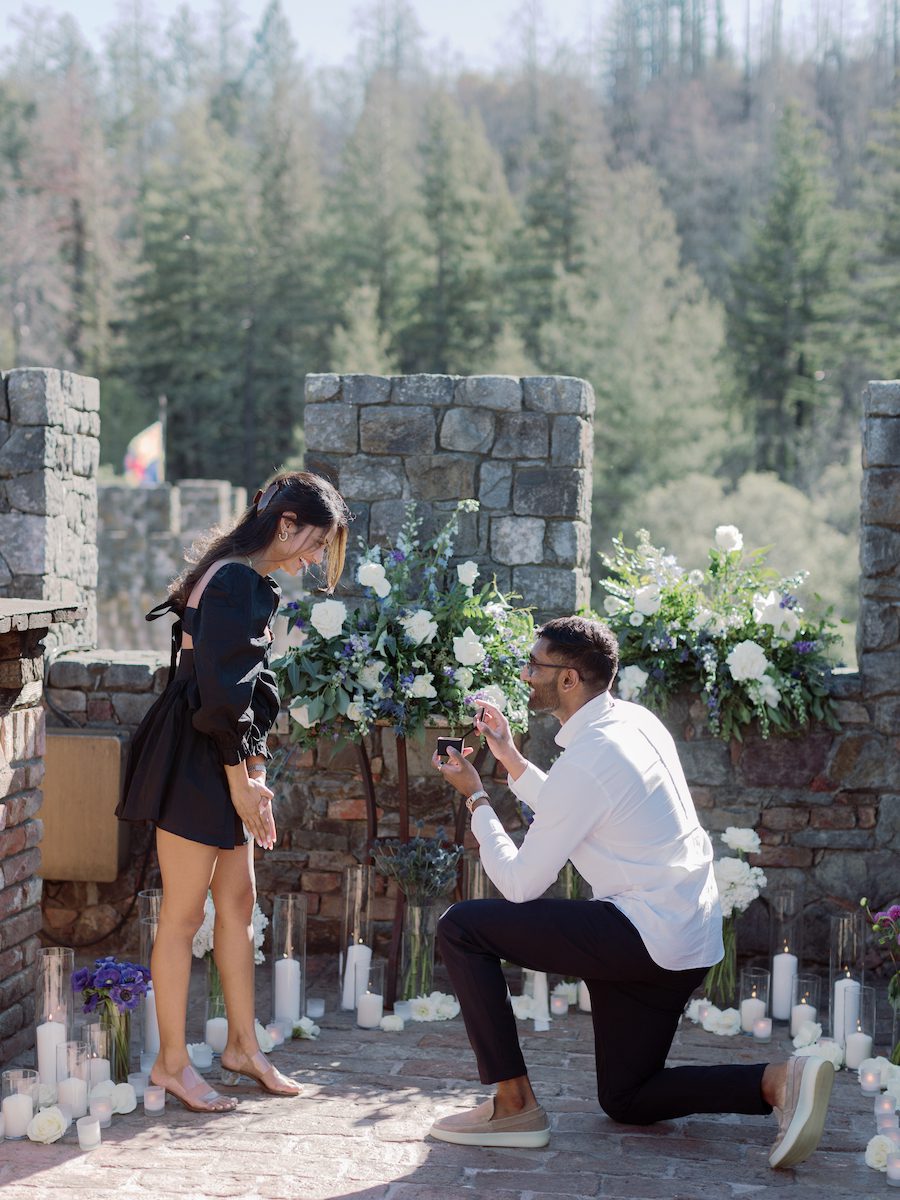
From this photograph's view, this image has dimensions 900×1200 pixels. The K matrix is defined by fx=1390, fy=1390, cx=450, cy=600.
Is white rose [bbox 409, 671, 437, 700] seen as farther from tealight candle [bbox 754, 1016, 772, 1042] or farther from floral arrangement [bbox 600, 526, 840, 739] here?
tealight candle [bbox 754, 1016, 772, 1042]

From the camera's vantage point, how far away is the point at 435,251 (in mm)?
29359

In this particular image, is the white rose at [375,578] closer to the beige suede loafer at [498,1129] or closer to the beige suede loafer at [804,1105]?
the beige suede loafer at [498,1129]

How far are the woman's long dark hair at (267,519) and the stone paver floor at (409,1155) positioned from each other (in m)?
1.30

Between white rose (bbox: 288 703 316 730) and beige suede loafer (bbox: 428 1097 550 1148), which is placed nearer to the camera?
beige suede loafer (bbox: 428 1097 550 1148)

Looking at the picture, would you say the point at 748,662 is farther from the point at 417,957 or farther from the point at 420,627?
Result: the point at 417,957

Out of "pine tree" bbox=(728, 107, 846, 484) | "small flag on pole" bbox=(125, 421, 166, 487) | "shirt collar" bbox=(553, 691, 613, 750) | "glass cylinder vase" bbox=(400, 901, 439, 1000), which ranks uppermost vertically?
"pine tree" bbox=(728, 107, 846, 484)

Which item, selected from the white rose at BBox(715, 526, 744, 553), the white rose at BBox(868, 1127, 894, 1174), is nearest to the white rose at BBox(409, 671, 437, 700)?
the white rose at BBox(715, 526, 744, 553)

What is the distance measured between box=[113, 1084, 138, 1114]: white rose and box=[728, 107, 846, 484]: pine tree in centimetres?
2426

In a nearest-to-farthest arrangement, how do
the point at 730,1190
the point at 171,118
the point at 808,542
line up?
the point at 730,1190
the point at 808,542
the point at 171,118

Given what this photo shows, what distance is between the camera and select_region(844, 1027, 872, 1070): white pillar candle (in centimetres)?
395

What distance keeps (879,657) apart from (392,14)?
4442cm


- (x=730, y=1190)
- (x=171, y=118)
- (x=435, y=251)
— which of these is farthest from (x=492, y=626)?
(x=171, y=118)

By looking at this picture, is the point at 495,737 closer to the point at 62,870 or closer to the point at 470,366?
the point at 62,870

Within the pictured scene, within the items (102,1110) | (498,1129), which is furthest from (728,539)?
(102,1110)
